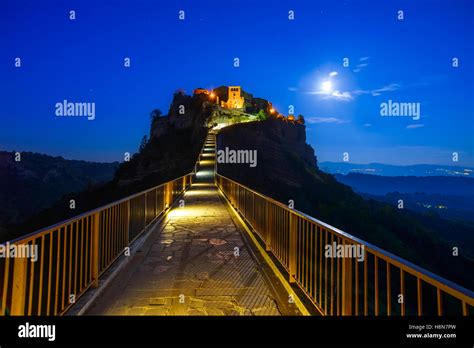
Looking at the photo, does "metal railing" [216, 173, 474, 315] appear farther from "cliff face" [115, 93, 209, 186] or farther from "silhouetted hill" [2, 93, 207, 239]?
"cliff face" [115, 93, 209, 186]

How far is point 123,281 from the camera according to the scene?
172 inches

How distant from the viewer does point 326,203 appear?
5241 cm

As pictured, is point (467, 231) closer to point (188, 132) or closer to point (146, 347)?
point (188, 132)

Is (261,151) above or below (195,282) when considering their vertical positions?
above

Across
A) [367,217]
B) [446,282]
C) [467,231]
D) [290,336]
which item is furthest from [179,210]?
[467,231]

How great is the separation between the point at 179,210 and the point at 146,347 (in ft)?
31.2

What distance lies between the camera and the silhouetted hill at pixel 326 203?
1689 inches

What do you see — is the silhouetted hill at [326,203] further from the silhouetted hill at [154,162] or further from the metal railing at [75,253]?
the metal railing at [75,253]

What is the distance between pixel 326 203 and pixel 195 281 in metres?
51.3

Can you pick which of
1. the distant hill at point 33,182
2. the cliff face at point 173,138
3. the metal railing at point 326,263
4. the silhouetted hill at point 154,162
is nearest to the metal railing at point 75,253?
the metal railing at point 326,263

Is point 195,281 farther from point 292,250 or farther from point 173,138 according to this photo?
point 173,138

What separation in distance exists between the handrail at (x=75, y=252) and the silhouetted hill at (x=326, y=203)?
97.6 feet

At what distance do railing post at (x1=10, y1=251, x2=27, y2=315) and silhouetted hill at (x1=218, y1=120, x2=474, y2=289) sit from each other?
33.2 meters

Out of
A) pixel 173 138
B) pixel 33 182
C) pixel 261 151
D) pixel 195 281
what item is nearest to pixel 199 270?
pixel 195 281
